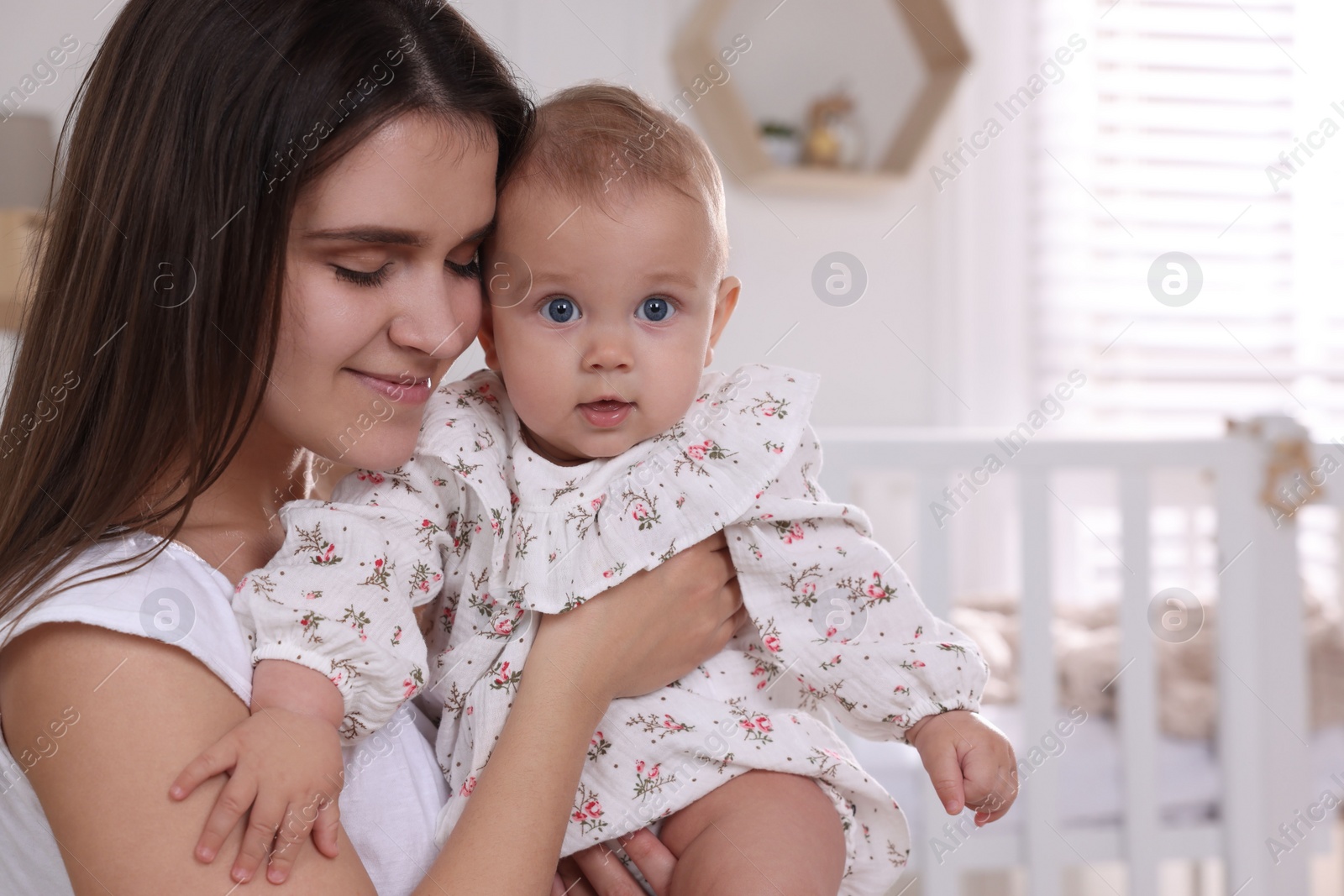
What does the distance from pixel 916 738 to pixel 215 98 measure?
758 mm

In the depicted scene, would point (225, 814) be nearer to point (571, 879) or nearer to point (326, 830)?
point (326, 830)

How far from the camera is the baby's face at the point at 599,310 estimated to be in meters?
0.90

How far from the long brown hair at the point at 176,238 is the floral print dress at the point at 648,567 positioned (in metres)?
0.13

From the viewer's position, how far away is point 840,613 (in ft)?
3.15

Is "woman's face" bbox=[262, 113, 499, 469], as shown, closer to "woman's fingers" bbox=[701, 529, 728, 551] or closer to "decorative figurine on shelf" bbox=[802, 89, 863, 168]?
"woman's fingers" bbox=[701, 529, 728, 551]

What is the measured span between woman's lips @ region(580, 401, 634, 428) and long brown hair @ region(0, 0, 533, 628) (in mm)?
262

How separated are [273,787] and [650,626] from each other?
329 mm

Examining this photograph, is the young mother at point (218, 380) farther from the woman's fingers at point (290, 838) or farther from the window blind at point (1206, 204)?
the window blind at point (1206, 204)

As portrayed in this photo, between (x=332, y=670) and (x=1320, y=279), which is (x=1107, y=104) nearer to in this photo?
(x=1320, y=279)

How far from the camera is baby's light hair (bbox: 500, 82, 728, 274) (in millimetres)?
908

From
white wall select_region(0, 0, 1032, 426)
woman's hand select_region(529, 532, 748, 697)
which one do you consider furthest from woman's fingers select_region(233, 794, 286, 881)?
white wall select_region(0, 0, 1032, 426)

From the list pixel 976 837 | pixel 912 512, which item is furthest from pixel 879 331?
pixel 976 837

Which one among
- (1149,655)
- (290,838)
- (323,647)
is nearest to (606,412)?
(323,647)

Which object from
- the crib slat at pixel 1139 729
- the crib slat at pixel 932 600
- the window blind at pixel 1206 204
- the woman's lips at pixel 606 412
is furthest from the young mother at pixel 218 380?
the window blind at pixel 1206 204
